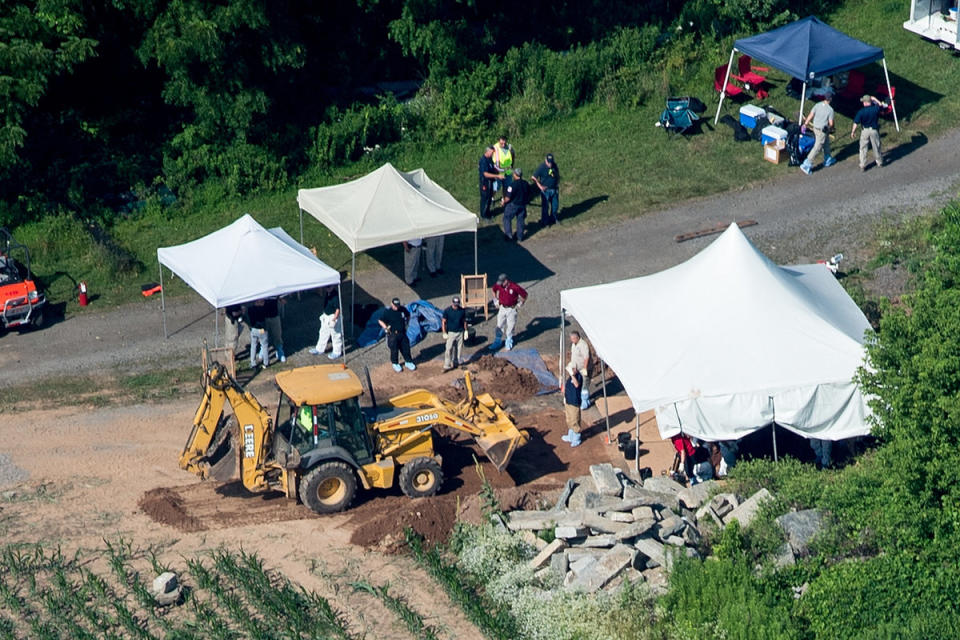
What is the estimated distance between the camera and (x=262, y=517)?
20000 mm

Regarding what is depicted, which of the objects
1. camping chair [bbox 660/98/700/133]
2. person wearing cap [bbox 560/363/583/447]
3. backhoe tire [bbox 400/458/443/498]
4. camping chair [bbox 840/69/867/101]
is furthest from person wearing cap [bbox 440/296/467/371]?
camping chair [bbox 840/69/867/101]

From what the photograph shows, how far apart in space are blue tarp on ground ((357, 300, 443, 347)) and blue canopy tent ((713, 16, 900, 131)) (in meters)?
10.4

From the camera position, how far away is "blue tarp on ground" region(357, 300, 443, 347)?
2519 cm

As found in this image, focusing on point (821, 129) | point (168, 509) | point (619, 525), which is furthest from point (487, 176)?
point (619, 525)

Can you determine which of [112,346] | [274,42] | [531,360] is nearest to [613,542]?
[531,360]

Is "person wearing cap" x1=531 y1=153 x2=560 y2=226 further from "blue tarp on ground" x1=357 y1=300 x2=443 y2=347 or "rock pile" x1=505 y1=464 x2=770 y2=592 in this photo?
"rock pile" x1=505 y1=464 x2=770 y2=592

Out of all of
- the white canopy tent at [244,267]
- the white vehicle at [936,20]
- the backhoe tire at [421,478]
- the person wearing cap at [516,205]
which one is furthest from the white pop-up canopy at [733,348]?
the white vehicle at [936,20]

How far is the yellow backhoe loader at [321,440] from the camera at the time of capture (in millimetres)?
19500

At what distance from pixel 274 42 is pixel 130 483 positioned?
1279 cm

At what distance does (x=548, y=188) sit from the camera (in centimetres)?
2886

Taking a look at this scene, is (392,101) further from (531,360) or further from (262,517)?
(262,517)

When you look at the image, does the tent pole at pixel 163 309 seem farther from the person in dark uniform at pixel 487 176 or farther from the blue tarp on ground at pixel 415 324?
the person in dark uniform at pixel 487 176

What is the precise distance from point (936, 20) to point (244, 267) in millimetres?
19280

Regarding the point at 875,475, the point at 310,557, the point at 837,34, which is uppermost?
the point at 837,34
